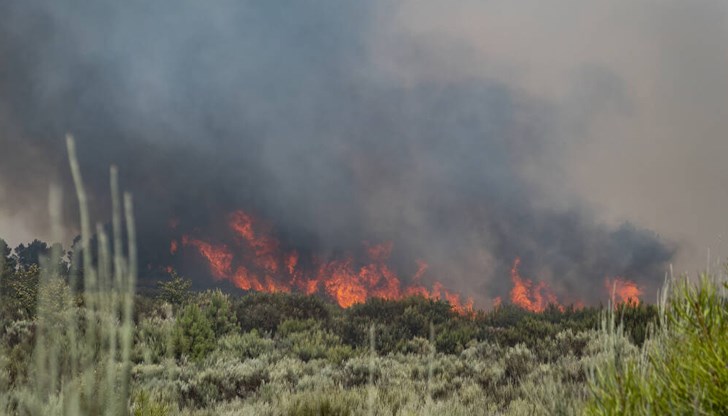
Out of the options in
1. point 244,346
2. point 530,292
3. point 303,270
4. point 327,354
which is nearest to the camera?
point 327,354

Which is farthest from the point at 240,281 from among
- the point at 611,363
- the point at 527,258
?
the point at 611,363

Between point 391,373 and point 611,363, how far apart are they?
7.88 metres

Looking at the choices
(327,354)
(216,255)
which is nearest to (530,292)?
(216,255)

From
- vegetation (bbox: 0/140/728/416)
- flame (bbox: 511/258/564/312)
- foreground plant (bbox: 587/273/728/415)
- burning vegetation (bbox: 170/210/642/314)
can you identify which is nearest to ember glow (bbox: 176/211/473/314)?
burning vegetation (bbox: 170/210/642/314)

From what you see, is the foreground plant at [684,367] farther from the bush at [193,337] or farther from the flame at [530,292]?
the flame at [530,292]

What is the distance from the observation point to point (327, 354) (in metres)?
12.3

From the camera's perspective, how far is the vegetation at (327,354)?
2381 mm

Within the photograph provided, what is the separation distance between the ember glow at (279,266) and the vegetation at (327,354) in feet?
270

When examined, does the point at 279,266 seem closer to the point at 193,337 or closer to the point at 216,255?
the point at 216,255

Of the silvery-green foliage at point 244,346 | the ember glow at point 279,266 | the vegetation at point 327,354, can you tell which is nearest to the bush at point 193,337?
the vegetation at point 327,354

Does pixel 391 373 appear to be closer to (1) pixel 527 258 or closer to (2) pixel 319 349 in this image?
(2) pixel 319 349

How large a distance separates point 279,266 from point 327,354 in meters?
114

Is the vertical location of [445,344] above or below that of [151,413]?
above

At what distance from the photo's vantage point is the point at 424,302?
18891 mm
